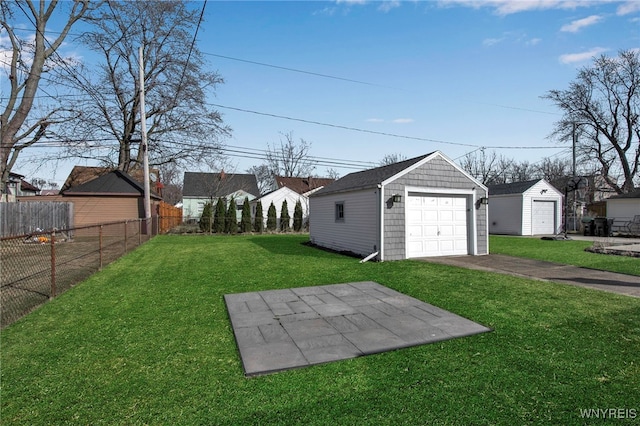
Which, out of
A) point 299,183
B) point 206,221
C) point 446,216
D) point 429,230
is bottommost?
point 429,230

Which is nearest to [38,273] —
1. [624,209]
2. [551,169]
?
[624,209]

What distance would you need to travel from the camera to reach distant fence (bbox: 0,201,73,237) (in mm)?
15359

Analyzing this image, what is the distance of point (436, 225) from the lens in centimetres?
1116

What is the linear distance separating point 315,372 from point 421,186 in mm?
8610

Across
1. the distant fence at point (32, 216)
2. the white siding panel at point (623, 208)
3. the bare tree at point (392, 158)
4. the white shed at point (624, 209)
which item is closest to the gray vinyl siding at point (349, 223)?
the distant fence at point (32, 216)

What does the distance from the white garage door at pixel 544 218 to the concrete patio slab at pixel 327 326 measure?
734 inches

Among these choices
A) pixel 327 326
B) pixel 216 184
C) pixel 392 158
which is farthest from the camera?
pixel 392 158

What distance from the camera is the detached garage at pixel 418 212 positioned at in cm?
1030

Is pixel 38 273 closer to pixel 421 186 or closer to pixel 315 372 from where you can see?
pixel 315 372

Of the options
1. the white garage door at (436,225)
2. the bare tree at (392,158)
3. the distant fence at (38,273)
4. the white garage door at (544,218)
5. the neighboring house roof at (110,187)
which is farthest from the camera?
the bare tree at (392,158)

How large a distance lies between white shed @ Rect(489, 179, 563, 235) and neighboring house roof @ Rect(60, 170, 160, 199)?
22.0m

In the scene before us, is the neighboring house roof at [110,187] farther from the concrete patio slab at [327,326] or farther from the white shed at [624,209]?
the white shed at [624,209]

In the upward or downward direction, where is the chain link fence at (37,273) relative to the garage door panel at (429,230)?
downward

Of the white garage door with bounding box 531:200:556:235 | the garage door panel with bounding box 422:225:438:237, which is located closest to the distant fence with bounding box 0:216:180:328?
the garage door panel with bounding box 422:225:438:237
